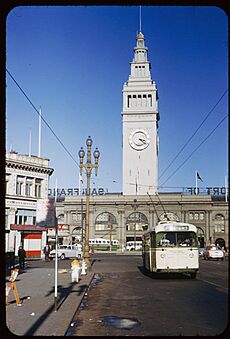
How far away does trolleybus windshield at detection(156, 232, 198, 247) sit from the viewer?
848 inches

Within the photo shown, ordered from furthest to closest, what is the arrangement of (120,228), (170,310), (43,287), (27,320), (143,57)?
(143,57), (120,228), (43,287), (170,310), (27,320)

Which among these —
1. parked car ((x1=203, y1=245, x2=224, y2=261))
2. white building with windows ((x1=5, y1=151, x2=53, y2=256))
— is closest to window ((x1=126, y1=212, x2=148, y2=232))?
white building with windows ((x1=5, y1=151, x2=53, y2=256))

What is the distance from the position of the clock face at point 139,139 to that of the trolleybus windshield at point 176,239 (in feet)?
218

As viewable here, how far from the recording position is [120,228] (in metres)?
80.1

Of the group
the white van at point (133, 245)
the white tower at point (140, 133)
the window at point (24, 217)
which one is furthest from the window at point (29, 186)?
the white tower at point (140, 133)

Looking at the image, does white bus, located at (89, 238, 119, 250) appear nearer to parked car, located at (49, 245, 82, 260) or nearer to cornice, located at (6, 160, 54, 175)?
cornice, located at (6, 160, 54, 175)

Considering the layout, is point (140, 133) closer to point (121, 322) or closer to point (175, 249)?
point (175, 249)

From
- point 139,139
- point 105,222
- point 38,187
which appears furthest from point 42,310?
point 139,139

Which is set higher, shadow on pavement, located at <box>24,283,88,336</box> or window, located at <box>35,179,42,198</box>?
window, located at <box>35,179,42,198</box>

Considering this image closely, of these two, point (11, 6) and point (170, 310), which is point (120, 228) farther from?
point (11, 6)

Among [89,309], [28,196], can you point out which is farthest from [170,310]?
[28,196]

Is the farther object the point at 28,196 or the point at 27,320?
the point at 28,196

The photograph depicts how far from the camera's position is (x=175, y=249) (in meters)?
21.5

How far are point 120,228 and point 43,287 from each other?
62708 mm
